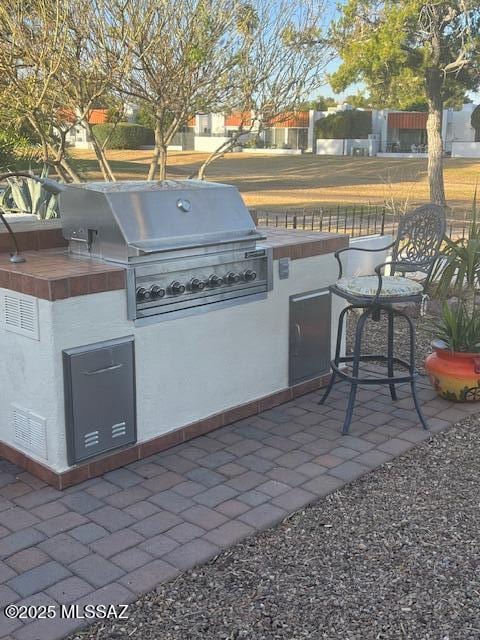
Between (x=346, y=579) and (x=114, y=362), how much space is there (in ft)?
5.26

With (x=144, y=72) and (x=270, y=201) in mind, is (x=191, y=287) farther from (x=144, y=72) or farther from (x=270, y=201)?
(x=270, y=201)

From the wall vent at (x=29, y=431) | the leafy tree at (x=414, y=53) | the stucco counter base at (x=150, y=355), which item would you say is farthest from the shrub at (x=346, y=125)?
the wall vent at (x=29, y=431)

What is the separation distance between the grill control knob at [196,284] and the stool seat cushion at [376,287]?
94 centimetres

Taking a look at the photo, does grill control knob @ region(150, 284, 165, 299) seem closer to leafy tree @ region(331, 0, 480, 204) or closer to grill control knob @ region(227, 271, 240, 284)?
grill control knob @ region(227, 271, 240, 284)

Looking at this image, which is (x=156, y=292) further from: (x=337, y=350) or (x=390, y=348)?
(x=390, y=348)

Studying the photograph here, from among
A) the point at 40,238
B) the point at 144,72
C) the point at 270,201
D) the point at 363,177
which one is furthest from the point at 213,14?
the point at 363,177

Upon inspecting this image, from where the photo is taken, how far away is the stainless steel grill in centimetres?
389

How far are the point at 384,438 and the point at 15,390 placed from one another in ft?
7.20

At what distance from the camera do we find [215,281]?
4.33m

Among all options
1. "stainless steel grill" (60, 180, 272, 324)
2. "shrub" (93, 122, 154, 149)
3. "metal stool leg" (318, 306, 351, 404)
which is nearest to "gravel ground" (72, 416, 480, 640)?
"metal stool leg" (318, 306, 351, 404)

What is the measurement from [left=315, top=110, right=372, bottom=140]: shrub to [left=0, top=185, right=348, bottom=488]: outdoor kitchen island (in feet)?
161

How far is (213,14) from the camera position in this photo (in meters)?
8.45

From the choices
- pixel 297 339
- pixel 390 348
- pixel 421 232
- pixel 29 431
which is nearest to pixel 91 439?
pixel 29 431

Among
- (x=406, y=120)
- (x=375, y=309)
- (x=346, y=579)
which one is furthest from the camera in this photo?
(x=406, y=120)
